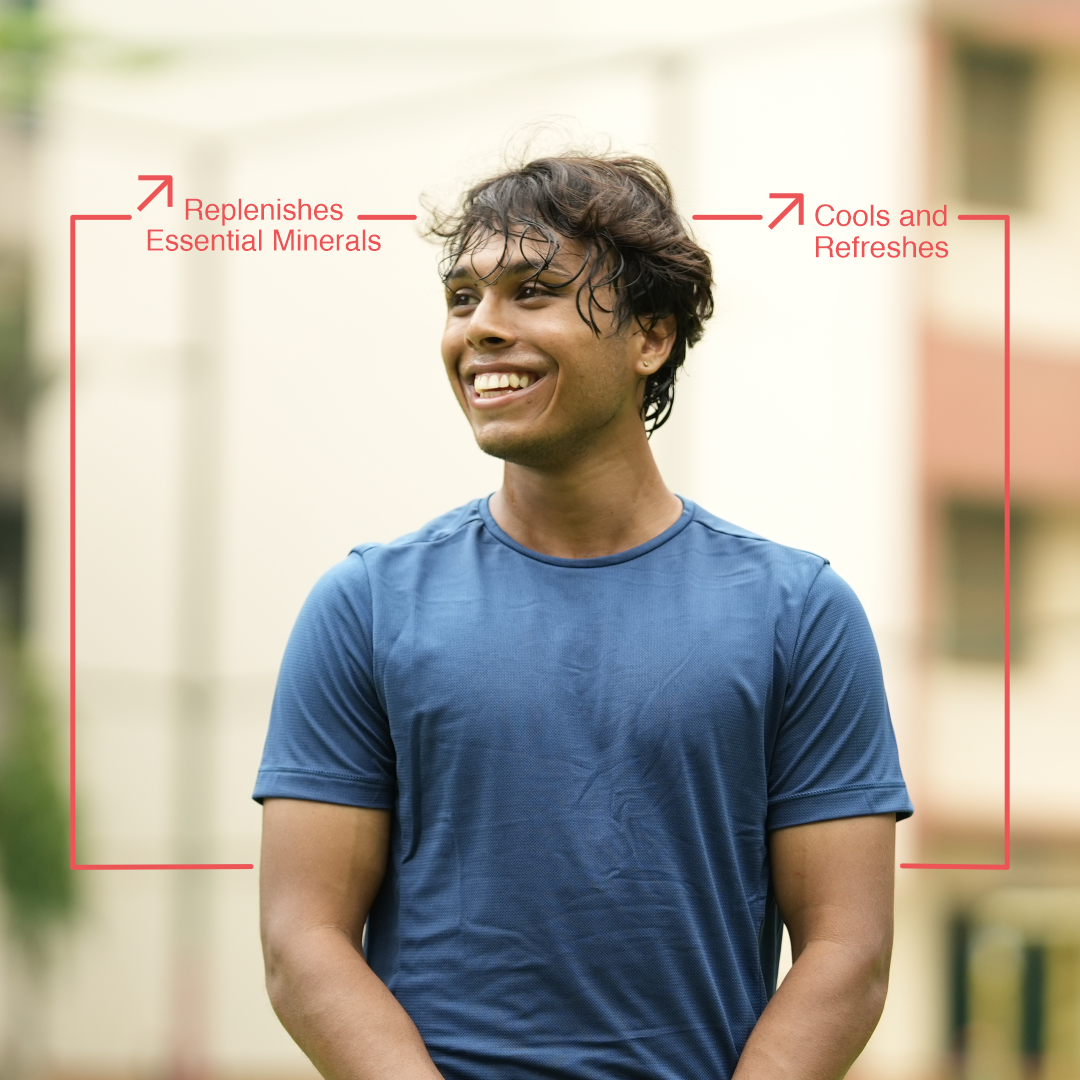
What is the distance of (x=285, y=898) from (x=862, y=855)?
64cm

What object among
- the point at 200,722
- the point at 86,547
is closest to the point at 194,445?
the point at 86,547

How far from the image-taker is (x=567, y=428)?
6.57 feet

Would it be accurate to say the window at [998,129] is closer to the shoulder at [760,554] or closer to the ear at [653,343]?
the ear at [653,343]

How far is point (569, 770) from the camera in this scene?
193 centimetres

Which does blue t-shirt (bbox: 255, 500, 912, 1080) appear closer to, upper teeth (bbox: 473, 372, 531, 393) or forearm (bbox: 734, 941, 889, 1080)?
forearm (bbox: 734, 941, 889, 1080)

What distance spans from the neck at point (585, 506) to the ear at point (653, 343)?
3.9 inches

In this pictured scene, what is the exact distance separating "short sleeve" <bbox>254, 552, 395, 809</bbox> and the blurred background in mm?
3031

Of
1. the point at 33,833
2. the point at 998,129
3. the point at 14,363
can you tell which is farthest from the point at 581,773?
the point at 14,363

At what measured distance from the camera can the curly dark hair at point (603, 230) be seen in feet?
6.66

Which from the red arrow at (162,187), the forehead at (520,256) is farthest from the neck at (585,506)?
the red arrow at (162,187)

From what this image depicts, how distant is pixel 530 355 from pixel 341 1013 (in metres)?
0.75

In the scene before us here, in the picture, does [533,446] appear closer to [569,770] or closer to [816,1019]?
[569,770]

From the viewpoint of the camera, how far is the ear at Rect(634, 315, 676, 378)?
210 cm

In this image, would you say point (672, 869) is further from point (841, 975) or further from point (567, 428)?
point (567, 428)
